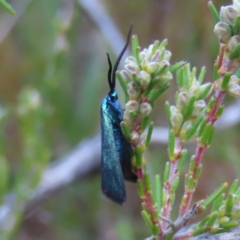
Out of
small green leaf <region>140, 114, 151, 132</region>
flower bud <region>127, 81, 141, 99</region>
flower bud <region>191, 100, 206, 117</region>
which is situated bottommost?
flower bud <region>191, 100, 206, 117</region>

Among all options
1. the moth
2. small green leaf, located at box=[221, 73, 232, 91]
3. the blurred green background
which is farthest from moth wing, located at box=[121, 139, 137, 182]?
the blurred green background

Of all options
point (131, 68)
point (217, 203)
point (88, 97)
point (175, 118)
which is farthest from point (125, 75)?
point (88, 97)

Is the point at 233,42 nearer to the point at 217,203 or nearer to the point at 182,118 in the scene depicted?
the point at 182,118

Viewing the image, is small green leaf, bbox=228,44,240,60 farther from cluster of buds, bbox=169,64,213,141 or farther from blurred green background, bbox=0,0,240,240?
blurred green background, bbox=0,0,240,240

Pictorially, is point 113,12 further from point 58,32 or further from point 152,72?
point 152,72

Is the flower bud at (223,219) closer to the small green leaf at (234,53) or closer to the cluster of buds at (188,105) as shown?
the cluster of buds at (188,105)
